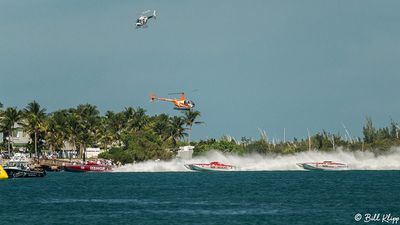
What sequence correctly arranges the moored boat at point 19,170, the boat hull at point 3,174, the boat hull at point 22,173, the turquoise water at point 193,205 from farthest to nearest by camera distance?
the moored boat at point 19,170 < the boat hull at point 22,173 < the boat hull at point 3,174 < the turquoise water at point 193,205

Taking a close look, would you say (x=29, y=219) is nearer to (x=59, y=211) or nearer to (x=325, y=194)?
(x=59, y=211)

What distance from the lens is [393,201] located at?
4461 inches

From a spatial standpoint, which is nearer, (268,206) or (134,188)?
(268,206)

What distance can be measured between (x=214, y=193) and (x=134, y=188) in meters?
20.9

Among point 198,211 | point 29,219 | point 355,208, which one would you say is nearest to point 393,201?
point 355,208

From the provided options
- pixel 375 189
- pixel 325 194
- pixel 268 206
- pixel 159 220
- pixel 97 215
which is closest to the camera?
pixel 159 220

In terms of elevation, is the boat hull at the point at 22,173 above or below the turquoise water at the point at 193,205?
above

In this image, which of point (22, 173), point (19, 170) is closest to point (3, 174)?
point (19, 170)
